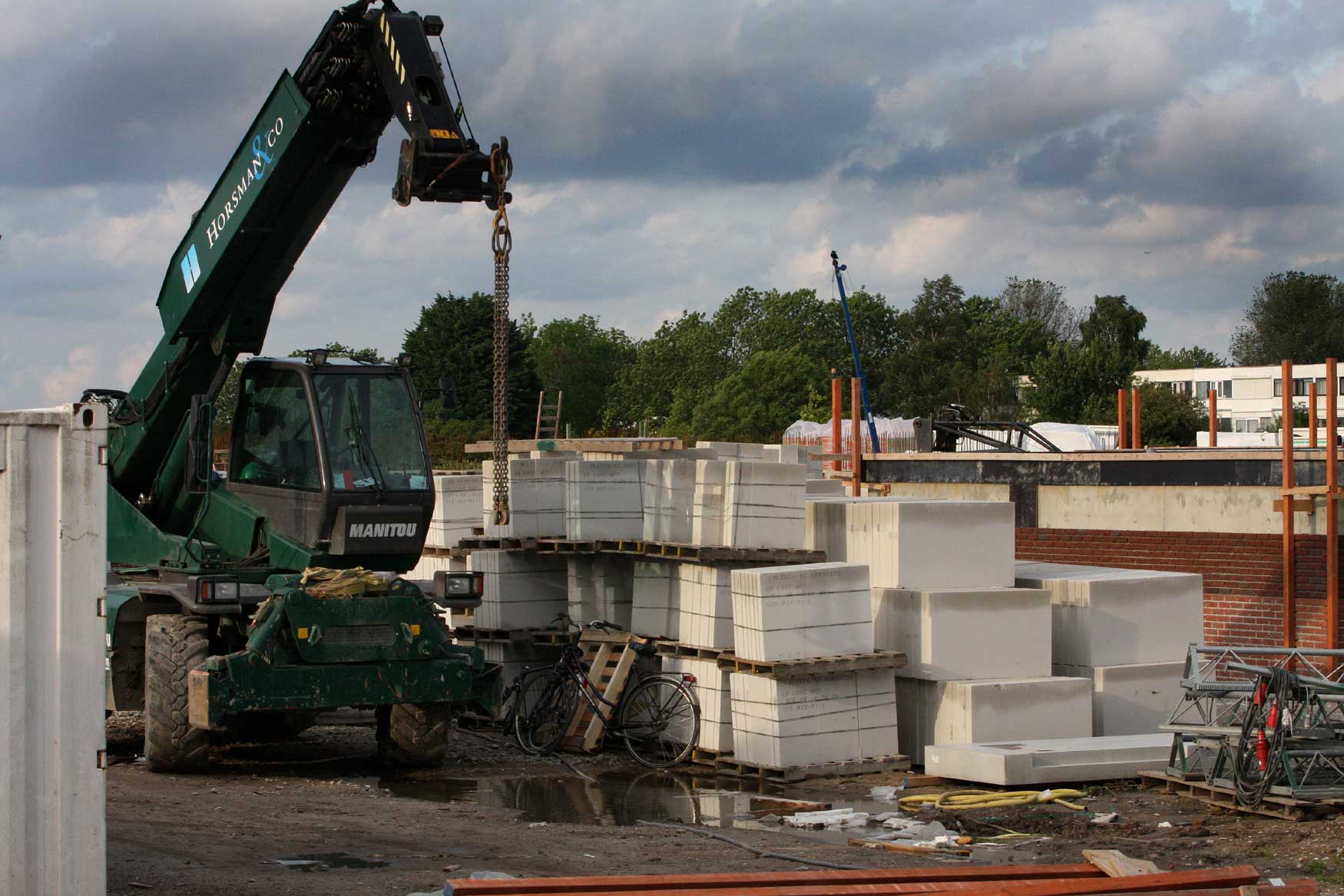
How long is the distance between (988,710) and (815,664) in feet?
5.07

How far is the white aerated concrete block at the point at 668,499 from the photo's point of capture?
13156mm

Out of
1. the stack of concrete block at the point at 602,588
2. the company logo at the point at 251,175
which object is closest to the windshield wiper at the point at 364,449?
the company logo at the point at 251,175

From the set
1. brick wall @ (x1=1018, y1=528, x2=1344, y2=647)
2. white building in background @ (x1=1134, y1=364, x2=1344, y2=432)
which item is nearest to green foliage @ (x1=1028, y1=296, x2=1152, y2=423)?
white building in background @ (x1=1134, y1=364, x2=1344, y2=432)

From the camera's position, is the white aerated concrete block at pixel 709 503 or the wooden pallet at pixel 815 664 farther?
the white aerated concrete block at pixel 709 503

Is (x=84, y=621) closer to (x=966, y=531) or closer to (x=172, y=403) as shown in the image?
(x=172, y=403)

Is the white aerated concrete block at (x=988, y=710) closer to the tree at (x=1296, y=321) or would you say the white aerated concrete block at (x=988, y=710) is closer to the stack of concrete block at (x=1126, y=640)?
the stack of concrete block at (x=1126, y=640)

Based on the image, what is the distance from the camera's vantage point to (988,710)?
1216cm

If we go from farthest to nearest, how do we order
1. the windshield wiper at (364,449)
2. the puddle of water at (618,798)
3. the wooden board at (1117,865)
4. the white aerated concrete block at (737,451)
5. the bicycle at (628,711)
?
the white aerated concrete block at (737,451)
the bicycle at (628,711)
the windshield wiper at (364,449)
the puddle of water at (618,798)
the wooden board at (1117,865)

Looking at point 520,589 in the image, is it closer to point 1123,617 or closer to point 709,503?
point 709,503

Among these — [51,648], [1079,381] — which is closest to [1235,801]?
[51,648]

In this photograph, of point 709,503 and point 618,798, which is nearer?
point 618,798

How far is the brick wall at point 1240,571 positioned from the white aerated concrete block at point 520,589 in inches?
329

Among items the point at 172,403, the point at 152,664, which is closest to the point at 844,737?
the point at 152,664

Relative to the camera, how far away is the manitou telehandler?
35.0 ft
